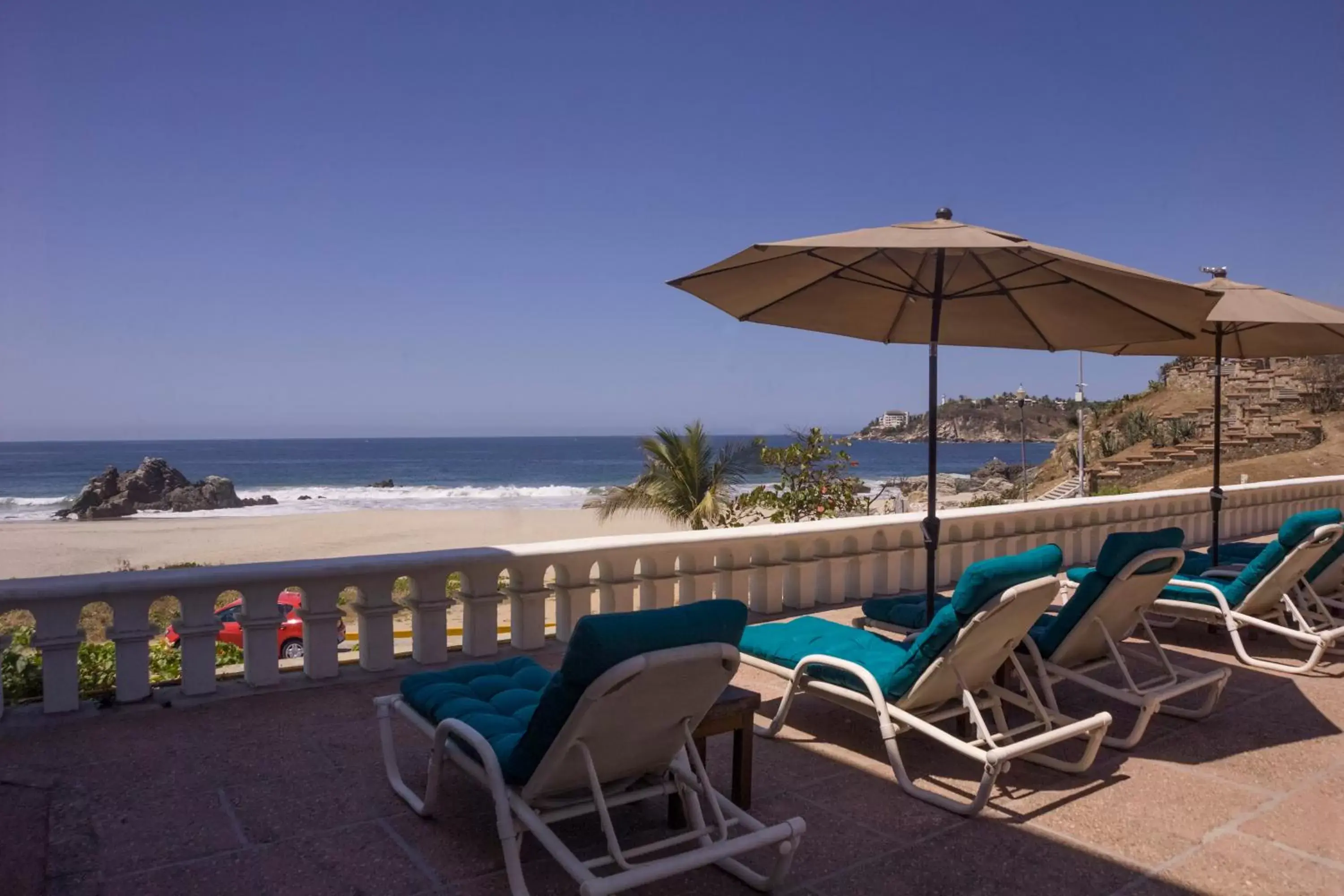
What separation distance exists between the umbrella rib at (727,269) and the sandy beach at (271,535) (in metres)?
21.4

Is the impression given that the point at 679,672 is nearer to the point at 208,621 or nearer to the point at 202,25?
the point at 208,621

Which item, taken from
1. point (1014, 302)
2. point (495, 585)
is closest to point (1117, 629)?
point (1014, 302)

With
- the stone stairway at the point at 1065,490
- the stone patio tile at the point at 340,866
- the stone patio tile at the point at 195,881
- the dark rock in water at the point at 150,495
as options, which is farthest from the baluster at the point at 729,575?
the dark rock in water at the point at 150,495

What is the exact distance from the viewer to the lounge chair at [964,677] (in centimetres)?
326

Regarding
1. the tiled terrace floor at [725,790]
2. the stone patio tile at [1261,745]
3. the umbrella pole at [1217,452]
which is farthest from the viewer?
the umbrella pole at [1217,452]

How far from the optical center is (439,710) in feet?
10.2

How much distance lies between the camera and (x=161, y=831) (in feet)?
9.89

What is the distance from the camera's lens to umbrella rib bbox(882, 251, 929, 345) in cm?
486

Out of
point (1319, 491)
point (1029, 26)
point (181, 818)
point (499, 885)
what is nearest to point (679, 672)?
point (499, 885)

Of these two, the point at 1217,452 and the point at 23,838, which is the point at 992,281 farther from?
the point at 23,838

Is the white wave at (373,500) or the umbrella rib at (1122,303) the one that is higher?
the umbrella rib at (1122,303)

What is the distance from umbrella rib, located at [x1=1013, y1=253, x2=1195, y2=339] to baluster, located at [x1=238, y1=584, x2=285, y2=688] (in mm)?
4280

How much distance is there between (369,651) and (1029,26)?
10.9 metres

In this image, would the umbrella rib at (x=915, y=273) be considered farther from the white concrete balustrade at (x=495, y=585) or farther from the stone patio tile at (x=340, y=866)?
the stone patio tile at (x=340, y=866)
